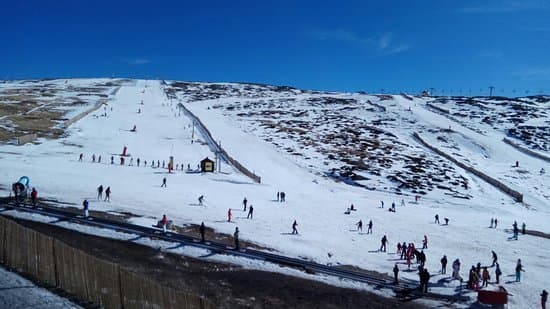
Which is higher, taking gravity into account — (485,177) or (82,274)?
(82,274)

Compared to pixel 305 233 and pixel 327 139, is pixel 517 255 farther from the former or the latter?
pixel 327 139

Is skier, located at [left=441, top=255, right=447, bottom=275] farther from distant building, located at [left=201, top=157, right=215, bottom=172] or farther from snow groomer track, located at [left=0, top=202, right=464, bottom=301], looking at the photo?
distant building, located at [left=201, top=157, right=215, bottom=172]

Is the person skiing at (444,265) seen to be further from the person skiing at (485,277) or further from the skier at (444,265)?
the person skiing at (485,277)

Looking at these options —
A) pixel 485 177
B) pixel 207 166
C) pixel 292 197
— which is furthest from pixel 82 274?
pixel 485 177

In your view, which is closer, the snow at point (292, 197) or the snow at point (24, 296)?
the snow at point (24, 296)

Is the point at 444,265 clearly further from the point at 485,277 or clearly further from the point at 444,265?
the point at 485,277

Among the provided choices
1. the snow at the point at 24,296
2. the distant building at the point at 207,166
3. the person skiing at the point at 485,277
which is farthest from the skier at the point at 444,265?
the distant building at the point at 207,166

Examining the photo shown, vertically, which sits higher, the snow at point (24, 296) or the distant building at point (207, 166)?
the distant building at point (207, 166)
